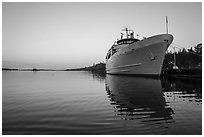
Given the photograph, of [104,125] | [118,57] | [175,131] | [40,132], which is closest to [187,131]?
[175,131]

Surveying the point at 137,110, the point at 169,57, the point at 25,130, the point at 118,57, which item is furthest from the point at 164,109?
the point at 169,57

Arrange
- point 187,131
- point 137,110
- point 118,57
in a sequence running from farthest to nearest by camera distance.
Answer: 1. point 118,57
2. point 137,110
3. point 187,131

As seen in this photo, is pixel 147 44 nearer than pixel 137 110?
No

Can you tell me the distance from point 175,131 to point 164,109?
2.72 metres

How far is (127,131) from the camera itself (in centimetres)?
→ 466

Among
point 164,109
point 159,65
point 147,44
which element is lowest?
point 164,109

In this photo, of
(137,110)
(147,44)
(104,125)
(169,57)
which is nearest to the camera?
(104,125)

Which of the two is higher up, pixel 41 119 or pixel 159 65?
pixel 159 65

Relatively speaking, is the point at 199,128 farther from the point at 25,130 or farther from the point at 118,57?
the point at 118,57

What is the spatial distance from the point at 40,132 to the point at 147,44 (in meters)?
23.3

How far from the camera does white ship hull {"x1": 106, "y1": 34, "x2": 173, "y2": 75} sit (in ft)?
82.2

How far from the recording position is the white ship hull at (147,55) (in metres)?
25.0

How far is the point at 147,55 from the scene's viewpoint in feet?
88.2

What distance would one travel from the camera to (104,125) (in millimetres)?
5164
